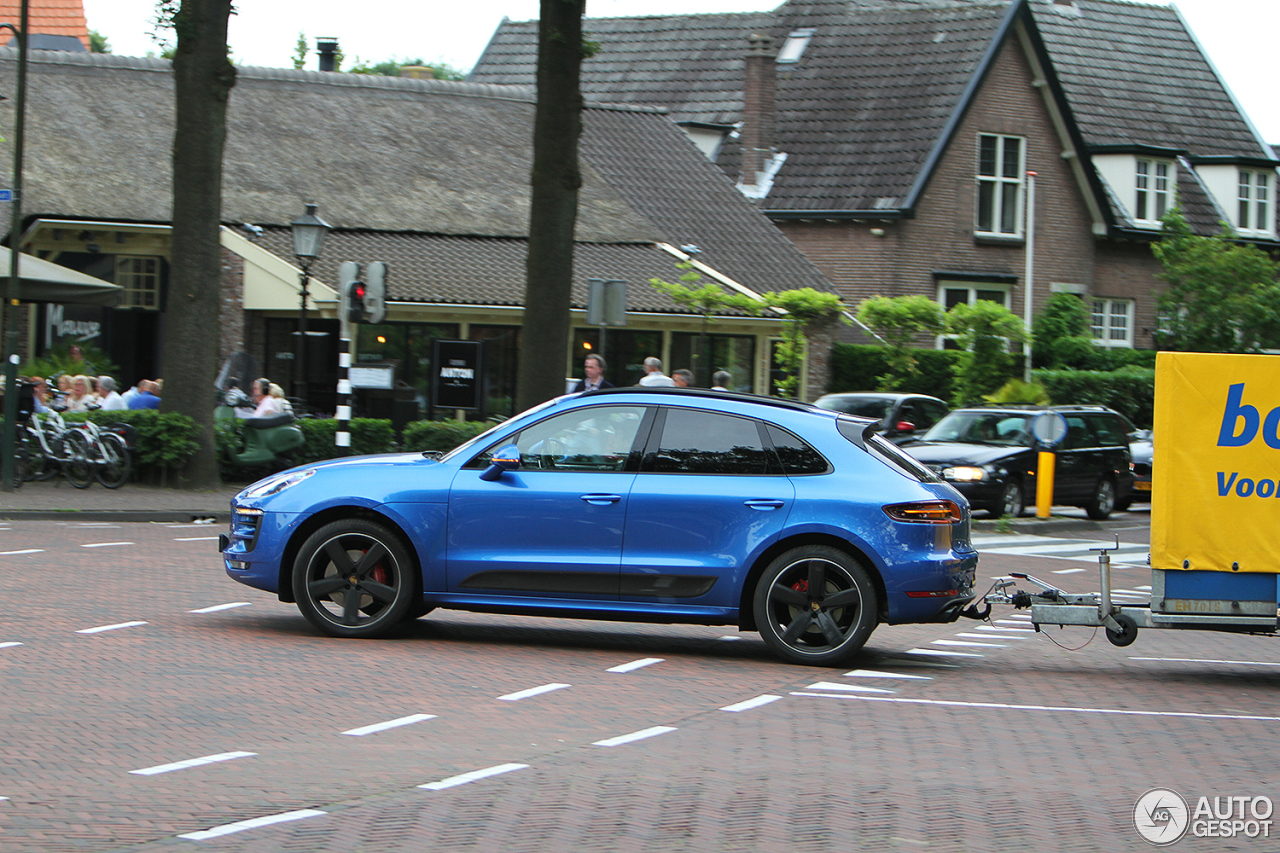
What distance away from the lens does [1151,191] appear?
41219 millimetres

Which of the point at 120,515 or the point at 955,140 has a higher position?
the point at 955,140

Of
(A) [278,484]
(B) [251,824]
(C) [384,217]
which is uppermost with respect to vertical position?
(C) [384,217]

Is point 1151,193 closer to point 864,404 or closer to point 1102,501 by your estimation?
point 1102,501

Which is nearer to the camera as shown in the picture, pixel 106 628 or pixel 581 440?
pixel 581 440

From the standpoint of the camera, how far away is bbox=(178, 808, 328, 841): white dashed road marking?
18.4 feet

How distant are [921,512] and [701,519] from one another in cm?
132

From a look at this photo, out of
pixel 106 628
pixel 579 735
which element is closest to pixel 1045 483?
pixel 106 628

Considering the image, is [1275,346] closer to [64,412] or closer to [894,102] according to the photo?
[894,102]

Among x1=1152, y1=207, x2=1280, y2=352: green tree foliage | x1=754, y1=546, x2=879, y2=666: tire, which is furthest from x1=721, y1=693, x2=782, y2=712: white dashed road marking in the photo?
x1=1152, y1=207, x2=1280, y2=352: green tree foliage

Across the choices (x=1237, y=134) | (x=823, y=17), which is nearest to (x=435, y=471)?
(x=823, y=17)

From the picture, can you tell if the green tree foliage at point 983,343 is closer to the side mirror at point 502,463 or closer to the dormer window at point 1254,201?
the side mirror at point 502,463

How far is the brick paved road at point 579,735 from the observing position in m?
5.90

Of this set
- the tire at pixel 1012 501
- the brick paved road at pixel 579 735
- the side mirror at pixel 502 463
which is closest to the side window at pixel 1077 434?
the tire at pixel 1012 501

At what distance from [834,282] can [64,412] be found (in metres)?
20.8
